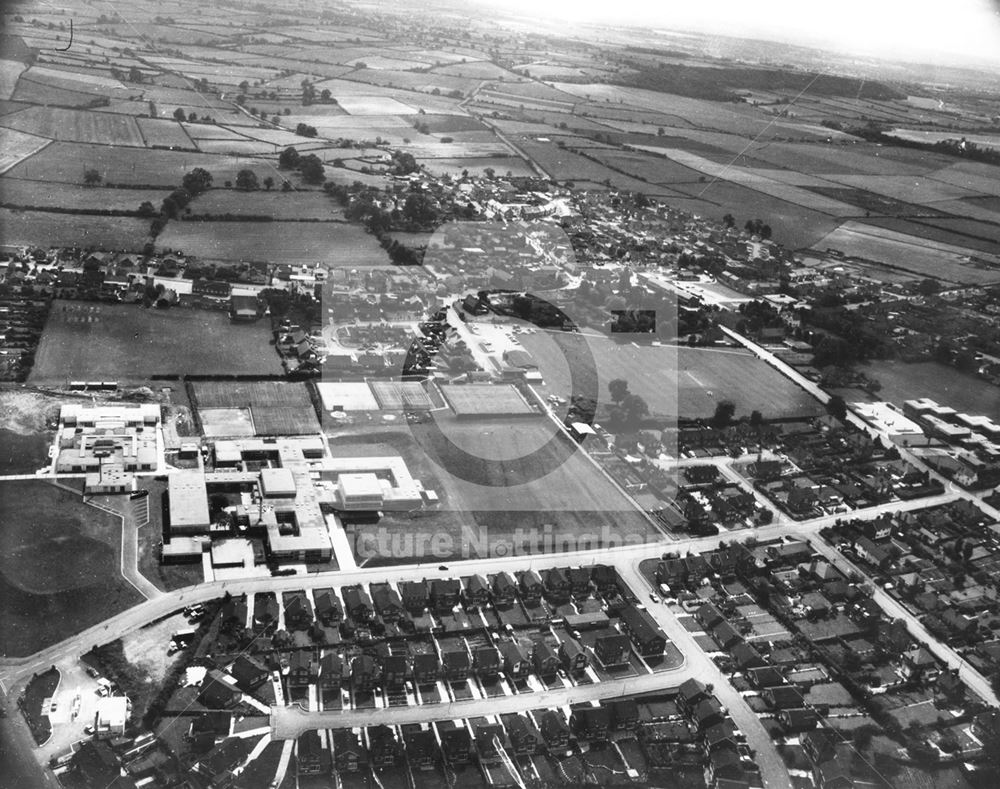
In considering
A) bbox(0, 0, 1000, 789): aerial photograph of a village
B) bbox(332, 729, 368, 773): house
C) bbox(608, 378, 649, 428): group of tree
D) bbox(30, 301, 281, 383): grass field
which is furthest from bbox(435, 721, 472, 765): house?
bbox(30, 301, 281, 383): grass field

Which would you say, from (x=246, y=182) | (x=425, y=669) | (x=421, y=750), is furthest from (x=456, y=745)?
(x=246, y=182)

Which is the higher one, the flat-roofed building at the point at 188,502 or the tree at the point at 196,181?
the tree at the point at 196,181

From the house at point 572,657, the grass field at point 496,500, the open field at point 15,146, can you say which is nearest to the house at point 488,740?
the house at point 572,657

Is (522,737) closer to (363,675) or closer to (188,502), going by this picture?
(363,675)

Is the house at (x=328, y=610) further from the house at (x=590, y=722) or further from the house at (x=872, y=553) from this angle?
the house at (x=872, y=553)

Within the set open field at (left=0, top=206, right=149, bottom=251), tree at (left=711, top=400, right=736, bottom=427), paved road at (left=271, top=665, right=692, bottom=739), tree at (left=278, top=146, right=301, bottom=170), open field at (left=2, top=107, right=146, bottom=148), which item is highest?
open field at (left=2, top=107, right=146, bottom=148)

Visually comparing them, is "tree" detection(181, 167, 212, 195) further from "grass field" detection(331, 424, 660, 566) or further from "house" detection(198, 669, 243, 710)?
"house" detection(198, 669, 243, 710)
